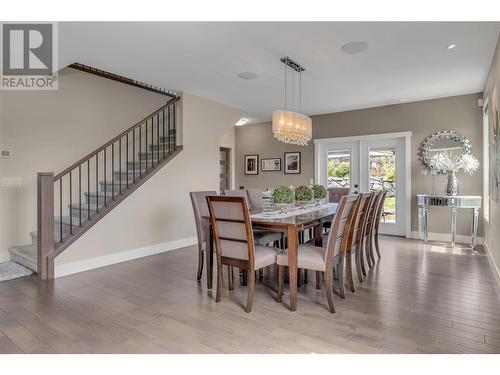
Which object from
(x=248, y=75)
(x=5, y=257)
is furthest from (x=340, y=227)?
(x=5, y=257)

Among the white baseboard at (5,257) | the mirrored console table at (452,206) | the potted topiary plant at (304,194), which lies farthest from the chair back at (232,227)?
the mirrored console table at (452,206)

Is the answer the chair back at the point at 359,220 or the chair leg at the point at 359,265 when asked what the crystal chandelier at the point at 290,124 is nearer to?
the chair back at the point at 359,220

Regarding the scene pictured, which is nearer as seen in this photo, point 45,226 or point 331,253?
point 331,253

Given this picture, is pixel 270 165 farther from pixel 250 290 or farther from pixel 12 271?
pixel 12 271

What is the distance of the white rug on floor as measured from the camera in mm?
3455

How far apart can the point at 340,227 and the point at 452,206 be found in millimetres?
3123

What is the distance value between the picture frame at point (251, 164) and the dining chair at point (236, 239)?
16.5 ft

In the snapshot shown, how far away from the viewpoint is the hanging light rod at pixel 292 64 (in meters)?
3.74

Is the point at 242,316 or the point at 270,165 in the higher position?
the point at 270,165

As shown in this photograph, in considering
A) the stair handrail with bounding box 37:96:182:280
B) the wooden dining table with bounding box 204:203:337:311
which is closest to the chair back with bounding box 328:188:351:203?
the wooden dining table with bounding box 204:203:337:311

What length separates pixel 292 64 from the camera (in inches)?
154

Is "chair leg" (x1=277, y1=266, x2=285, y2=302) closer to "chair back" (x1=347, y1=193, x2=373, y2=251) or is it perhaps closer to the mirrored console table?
"chair back" (x1=347, y1=193, x2=373, y2=251)
